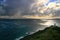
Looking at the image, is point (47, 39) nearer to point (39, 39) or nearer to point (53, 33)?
point (39, 39)

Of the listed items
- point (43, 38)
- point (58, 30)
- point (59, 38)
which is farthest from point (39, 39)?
point (58, 30)

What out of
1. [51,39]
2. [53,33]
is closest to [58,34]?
[53,33]

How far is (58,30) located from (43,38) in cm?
1158

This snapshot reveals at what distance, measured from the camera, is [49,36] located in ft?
201

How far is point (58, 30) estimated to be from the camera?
228 ft

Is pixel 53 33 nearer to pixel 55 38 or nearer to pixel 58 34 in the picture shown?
pixel 58 34

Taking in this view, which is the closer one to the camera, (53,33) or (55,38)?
(55,38)

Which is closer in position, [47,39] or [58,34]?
[47,39]

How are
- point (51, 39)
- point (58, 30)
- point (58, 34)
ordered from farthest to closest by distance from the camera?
point (58, 30) < point (58, 34) < point (51, 39)

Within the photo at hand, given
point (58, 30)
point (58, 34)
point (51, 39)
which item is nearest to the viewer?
point (51, 39)

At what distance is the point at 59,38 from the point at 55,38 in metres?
1.29

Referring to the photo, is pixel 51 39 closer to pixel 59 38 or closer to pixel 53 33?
pixel 59 38

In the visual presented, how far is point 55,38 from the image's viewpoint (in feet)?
192

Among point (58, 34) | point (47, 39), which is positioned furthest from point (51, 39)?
point (58, 34)
